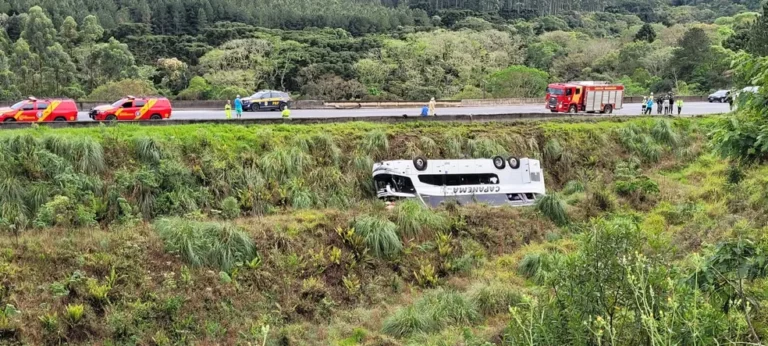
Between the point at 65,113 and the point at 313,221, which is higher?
the point at 65,113

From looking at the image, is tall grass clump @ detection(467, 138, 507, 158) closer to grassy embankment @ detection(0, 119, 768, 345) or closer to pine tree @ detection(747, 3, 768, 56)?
grassy embankment @ detection(0, 119, 768, 345)

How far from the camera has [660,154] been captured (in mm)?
23297

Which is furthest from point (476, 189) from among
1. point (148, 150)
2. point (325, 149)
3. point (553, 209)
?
point (148, 150)

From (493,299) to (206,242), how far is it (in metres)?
6.33

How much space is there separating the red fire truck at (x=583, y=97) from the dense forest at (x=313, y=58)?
13.1 meters

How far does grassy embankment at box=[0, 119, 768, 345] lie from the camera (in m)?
11.7

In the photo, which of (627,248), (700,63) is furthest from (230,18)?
(627,248)

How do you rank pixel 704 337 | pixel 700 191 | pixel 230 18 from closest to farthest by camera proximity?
pixel 704 337 → pixel 700 191 → pixel 230 18

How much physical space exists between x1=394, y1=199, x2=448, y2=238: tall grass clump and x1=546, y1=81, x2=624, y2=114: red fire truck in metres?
14.1

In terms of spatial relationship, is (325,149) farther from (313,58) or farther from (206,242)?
(313,58)

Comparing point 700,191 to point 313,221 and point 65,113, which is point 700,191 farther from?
point 65,113

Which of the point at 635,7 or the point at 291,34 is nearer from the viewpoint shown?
the point at 291,34

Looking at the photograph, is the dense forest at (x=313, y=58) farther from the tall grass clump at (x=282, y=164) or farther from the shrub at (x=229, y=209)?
the shrub at (x=229, y=209)

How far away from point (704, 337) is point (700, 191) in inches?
655
